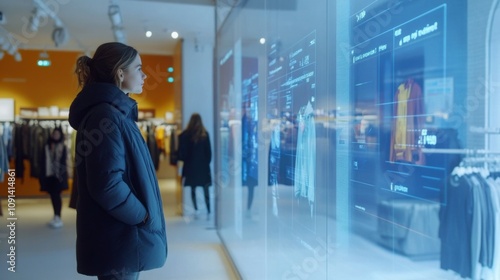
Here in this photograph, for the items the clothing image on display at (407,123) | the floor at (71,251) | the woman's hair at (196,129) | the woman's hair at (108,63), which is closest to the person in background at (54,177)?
the floor at (71,251)

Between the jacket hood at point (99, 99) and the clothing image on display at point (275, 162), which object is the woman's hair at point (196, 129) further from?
the jacket hood at point (99, 99)

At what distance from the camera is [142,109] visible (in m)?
10.7

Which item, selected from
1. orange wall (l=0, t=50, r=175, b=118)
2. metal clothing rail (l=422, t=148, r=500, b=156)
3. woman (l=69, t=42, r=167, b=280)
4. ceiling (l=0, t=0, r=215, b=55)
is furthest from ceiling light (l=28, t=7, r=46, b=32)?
metal clothing rail (l=422, t=148, r=500, b=156)

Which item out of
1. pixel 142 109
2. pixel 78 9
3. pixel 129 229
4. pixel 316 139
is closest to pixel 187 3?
pixel 78 9

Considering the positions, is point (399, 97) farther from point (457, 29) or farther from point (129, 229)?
point (129, 229)

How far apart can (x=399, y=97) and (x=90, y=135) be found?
3.83ft

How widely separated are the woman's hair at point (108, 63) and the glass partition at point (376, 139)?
0.90m

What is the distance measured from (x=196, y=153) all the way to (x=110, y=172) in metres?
4.95

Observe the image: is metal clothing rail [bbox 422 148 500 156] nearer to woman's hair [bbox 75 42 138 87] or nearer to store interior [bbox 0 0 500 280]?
store interior [bbox 0 0 500 280]

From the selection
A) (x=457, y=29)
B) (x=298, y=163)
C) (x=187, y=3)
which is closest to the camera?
(x=457, y=29)

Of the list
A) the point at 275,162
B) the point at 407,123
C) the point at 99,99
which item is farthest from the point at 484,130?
the point at 275,162

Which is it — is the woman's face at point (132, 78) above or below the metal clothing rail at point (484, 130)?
above

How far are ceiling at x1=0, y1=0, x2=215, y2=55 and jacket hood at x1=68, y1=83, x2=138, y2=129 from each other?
3.85 m

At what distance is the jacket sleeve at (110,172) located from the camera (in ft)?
5.47
